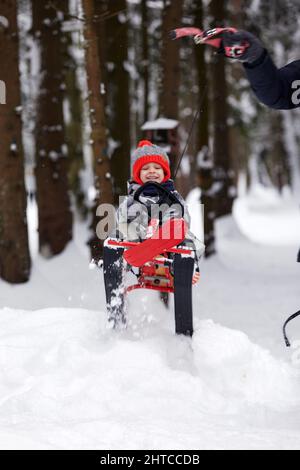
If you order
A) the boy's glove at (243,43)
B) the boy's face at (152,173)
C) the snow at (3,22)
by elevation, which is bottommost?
the boy's face at (152,173)

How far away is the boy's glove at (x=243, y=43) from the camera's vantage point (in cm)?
328

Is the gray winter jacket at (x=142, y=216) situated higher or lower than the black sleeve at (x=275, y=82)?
lower

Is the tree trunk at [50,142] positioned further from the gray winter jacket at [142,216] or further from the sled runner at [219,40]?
the sled runner at [219,40]

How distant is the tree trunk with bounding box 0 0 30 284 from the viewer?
25.1ft

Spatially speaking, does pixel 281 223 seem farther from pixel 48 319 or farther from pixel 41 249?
pixel 48 319

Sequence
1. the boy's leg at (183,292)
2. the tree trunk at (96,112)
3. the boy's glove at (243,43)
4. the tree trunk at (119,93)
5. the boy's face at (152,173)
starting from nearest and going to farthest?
the boy's glove at (243,43) → the boy's leg at (183,292) → the boy's face at (152,173) → the tree trunk at (96,112) → the tree trunk at (119,93)

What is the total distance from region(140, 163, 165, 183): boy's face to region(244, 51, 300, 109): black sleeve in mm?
1406

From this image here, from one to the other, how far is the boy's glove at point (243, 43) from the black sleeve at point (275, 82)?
9 cm

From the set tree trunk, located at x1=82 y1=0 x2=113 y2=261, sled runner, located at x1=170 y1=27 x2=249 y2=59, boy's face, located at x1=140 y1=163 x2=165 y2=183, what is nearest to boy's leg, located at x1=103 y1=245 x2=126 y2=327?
boy's face, located at x1=140 y1=163 x2=165 y2=183

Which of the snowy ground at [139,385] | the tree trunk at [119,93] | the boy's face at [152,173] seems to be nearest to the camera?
the snowy ground at [139,385]

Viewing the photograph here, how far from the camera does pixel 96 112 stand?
688 centimetres

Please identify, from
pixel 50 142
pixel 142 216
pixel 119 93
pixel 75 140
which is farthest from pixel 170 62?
pixel 75 140

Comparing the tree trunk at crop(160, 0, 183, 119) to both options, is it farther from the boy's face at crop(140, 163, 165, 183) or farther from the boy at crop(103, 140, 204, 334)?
the boy at crop(103, 140, 204, 334)

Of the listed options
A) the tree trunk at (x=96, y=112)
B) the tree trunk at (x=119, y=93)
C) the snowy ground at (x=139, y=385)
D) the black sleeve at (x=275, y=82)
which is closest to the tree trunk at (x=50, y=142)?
the tree trunk at (x=119, y=93)
